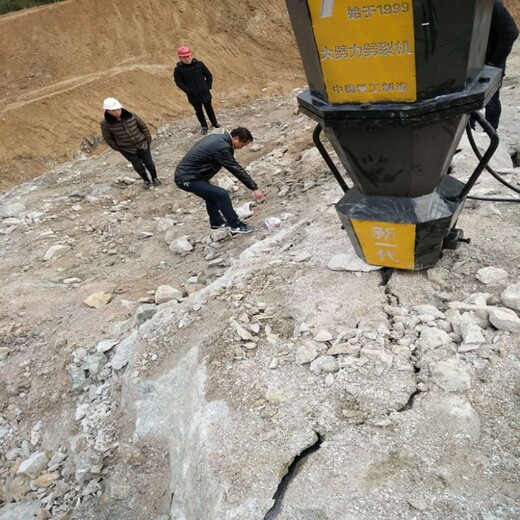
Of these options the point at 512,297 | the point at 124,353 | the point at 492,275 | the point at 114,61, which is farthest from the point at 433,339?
the point at 114,61

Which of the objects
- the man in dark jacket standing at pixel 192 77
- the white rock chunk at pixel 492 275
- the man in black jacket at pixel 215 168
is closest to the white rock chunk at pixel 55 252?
the man in black jacket at pixel 215 168

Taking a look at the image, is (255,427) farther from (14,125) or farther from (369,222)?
(14,125)

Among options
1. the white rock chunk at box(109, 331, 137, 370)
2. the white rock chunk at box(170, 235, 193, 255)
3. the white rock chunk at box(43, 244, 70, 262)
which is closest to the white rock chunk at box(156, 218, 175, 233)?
the white rock chunk at box(170, 235, 193, 255)

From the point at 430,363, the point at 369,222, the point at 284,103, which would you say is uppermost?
the point at 369,222

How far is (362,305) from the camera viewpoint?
2732mm

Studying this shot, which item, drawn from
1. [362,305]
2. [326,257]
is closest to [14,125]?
[326,257]

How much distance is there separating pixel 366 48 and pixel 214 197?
282cm

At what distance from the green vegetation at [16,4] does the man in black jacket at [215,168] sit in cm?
1198

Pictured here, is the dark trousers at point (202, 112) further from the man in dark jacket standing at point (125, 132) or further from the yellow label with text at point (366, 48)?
the yellow label with text at point (366, 48)

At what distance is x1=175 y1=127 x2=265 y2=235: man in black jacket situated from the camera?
4.30 metres

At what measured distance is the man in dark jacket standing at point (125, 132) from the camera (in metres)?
5.94

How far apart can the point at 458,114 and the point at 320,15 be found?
78 centimetres

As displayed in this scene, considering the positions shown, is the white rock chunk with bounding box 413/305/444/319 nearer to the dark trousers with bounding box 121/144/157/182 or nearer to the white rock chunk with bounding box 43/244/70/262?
the white rock chunk with bounding box 43/244/70/262

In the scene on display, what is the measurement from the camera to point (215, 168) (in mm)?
4578
